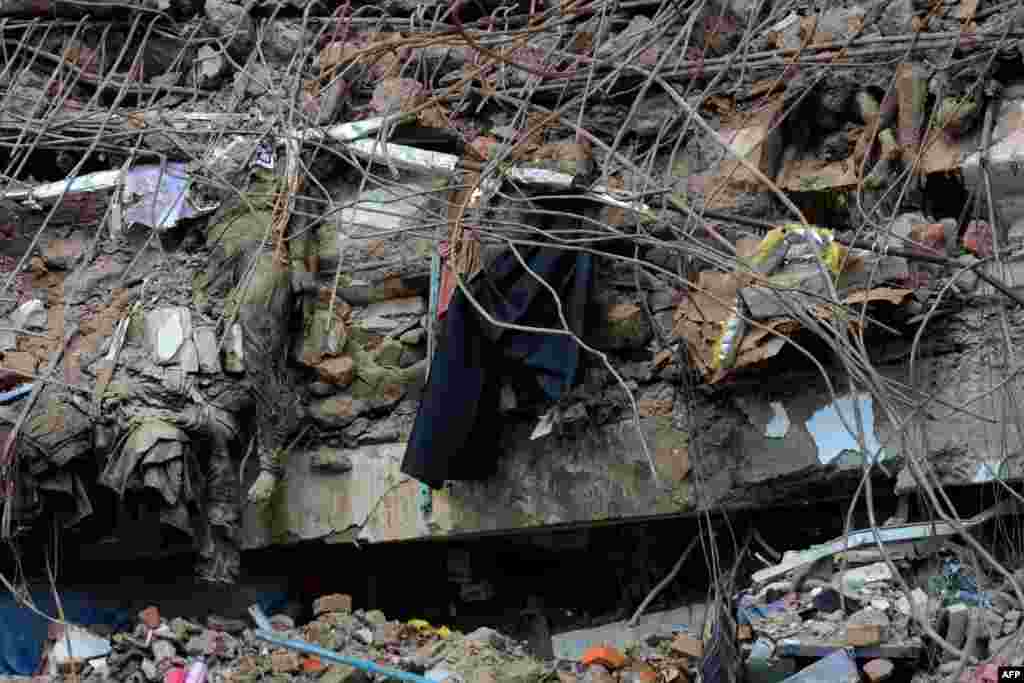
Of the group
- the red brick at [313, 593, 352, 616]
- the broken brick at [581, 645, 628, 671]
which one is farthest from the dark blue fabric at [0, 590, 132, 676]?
the broken brick at [581, 645, 628, 671]

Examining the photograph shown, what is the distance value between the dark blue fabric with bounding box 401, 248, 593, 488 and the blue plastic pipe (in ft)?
3.00

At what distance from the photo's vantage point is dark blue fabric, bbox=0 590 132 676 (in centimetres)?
794

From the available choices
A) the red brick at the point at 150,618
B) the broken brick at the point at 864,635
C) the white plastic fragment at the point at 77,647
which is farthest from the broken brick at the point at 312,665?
the broken brick at the point at 864,635

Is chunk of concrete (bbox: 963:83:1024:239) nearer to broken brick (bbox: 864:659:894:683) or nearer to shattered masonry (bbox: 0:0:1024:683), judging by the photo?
shattered masonry (bbox: 0:0:1024:683)

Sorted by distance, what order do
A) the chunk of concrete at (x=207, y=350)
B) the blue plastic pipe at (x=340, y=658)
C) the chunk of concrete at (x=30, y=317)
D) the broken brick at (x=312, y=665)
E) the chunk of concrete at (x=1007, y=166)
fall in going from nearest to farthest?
1. the blue plastic pipe at (x=340, y=658)
2. the broken brick at (x=312, y=665)
3. the chunk of concrete at (x=1007, y=166)
4. the chunk of concrete at (x=207, y=350)
5. the chunk of concrete at (x=30, y=317)

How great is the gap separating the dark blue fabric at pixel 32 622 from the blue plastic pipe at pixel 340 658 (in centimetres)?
135

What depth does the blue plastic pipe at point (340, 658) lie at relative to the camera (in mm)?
6745

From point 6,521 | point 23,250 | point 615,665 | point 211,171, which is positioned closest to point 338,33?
point 211,171

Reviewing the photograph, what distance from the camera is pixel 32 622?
8.06 meters

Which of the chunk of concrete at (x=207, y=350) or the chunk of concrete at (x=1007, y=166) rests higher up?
the chunk of concrete at (x=1007, y=166)

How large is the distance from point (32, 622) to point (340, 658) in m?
1.98

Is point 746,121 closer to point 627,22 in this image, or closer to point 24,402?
point 627,22

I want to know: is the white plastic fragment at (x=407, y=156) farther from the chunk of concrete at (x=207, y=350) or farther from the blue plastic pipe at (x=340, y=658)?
the blue plastic pipe at (x=340, y=658)

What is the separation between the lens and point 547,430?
763 cm
